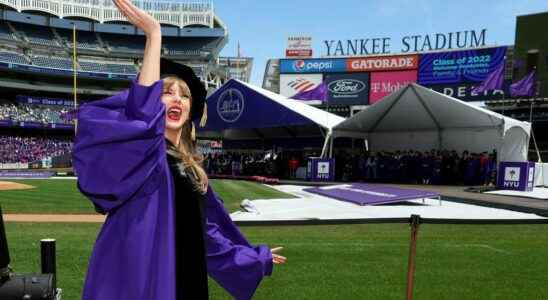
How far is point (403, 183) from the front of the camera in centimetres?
2312

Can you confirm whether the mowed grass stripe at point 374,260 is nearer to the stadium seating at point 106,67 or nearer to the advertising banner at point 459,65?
the advertising banner at point 459,65

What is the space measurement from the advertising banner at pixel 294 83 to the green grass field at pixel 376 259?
49.6 m

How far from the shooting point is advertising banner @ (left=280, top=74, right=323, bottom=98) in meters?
59.0

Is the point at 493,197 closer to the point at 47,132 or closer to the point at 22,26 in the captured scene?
the point at 47,132

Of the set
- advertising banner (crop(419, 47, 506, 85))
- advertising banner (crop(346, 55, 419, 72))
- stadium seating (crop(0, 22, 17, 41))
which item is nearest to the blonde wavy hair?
advertising banner (crop(419, 47, 506, 85))

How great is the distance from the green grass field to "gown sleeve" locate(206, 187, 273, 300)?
2790 mm

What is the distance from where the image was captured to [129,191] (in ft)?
5.33

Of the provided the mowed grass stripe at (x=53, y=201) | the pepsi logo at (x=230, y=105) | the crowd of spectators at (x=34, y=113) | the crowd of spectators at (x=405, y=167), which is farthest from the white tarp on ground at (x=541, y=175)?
the crowd of spectators at (x=34, y=113)

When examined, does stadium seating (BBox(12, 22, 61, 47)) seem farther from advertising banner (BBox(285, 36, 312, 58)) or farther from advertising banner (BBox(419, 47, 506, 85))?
advertising banner (BBox(419, 47, 506, 85))

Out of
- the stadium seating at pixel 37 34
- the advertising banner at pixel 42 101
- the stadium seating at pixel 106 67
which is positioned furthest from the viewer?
the stadium seating at pixel 37 34

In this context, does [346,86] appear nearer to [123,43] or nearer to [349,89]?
[349,89]

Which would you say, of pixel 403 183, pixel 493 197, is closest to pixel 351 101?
pixel 403 183

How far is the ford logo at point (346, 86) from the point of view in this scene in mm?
55156

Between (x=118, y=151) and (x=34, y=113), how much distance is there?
198 ft
